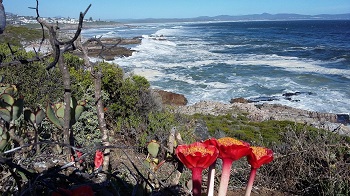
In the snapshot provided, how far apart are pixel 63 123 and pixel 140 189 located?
502 mm

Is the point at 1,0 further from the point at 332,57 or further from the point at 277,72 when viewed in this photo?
the point at 332,57

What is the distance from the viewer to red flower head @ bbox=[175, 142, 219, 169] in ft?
2.97

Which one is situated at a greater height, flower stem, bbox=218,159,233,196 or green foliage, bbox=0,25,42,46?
flower stem, bbox=218,159,233,196

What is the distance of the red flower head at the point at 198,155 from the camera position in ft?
2.97

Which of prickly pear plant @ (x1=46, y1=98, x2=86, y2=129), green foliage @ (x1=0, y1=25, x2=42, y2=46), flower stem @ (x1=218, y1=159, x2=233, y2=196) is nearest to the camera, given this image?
flower stem @ (x1=218, y1=159, x2=233, y2=196)

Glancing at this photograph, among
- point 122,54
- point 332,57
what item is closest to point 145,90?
point 122,54

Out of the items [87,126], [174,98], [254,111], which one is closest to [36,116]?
[87,126]

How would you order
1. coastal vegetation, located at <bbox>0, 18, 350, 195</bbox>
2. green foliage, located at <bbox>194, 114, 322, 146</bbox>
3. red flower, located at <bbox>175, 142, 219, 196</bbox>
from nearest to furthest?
red flower, located at <bbox>175, 142, 219, 196</bbox> → coastal vegetation, located at <bbox>0, 18, 350, 195</bbox> → green foliage, located at <bbox>194, 114, 322, 146</bbox>

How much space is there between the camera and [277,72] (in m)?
30.6

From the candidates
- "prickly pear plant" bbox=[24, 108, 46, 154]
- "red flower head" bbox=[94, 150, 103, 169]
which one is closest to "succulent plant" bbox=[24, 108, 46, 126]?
"prickly pear plant" bbox=[24, 108, 46, 154]

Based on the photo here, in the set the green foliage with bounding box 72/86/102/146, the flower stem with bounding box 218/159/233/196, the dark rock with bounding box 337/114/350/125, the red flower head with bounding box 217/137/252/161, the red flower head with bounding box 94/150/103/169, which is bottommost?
the dark rock with bounding box 337/114/350/125

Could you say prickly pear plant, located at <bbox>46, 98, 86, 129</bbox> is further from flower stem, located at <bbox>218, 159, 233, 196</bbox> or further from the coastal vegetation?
flower stem, located at <bbox>218, 159, 233, 196</bbox>

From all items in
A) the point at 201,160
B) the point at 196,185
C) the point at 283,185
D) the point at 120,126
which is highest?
the point at 201,160

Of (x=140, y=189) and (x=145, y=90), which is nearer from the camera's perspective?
(x=140, y=189)
